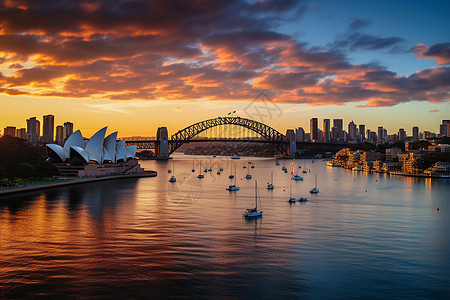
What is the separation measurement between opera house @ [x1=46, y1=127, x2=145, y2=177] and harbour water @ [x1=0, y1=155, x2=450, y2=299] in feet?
103

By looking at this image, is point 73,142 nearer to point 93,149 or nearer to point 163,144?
point 93,149

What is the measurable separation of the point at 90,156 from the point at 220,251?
60.5m

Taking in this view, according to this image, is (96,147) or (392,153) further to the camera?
(392,153)

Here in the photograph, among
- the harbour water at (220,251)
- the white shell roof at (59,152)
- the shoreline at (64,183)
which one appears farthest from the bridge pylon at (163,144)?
the harbour water at (220,251)

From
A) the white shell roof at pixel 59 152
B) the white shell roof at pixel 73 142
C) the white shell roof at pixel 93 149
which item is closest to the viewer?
the white shell roof at pixel 93 149

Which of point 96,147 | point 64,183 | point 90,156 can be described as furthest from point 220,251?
point 96,147

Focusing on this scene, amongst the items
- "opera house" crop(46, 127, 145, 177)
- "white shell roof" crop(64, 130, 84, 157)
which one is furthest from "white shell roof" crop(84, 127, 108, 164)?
"white shell roof" crop(64, 130, 84, 157)

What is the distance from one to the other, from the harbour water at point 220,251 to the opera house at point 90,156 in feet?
103

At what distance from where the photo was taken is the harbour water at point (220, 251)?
17.9 metres

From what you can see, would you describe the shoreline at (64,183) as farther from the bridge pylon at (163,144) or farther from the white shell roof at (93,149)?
the bridge pylon at (163,144)

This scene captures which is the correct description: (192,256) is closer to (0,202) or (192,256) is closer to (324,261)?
(324,261)

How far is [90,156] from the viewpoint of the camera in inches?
3051

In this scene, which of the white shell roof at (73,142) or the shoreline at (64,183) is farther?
the white shell roof at (73,142)

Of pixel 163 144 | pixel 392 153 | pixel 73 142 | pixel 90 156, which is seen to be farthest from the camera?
pixel 163 144
